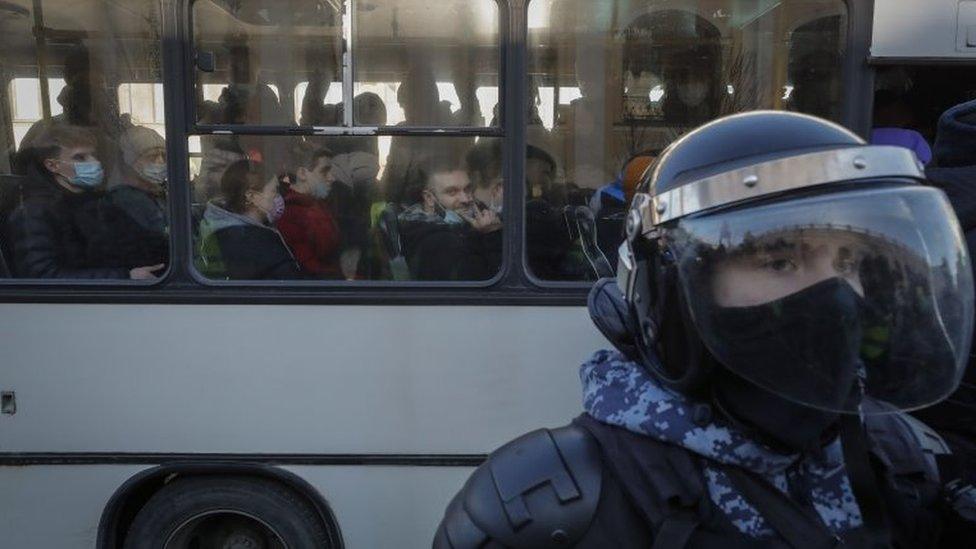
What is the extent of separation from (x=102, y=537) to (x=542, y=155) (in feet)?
7.06

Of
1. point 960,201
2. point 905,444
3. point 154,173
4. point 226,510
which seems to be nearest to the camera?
point 905,444

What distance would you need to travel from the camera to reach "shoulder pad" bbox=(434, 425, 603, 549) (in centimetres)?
106

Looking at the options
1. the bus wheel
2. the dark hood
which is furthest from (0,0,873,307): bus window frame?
the dark hood

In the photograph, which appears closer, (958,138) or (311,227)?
(958,138)

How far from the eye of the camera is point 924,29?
9.97 ft

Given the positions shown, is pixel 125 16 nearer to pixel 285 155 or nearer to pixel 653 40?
pixel 285 155

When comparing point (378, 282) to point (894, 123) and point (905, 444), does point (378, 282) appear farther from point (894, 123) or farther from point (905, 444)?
point (905, 444)

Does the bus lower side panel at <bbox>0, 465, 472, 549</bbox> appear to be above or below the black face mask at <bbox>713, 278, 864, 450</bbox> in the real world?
below

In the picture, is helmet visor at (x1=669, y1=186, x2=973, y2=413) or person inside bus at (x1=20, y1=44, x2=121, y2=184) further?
person inside bus at (x1=20, y1=44, x2=121, y2=184)

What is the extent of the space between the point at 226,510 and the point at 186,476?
199 millimetres

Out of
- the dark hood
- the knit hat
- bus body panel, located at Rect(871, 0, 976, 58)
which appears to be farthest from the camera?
the knit hat

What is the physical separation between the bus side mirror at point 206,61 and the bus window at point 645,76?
3.71 feet

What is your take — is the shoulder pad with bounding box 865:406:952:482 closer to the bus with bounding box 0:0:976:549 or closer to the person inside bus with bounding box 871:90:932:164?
the bus with bounding box 0:0:976:549

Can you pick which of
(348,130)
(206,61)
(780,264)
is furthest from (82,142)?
(780,264)
